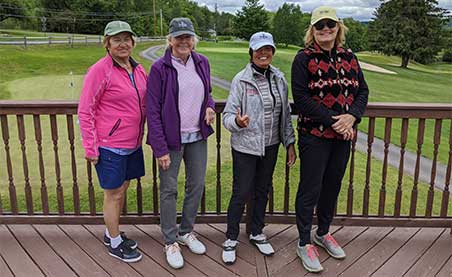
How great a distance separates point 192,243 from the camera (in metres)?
2.48

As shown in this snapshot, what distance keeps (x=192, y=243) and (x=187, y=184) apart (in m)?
0.37

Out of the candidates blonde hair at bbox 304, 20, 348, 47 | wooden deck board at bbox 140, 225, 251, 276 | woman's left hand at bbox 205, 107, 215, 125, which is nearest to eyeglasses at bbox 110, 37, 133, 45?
woman's left hand at bbox 205, 107, 215, 125

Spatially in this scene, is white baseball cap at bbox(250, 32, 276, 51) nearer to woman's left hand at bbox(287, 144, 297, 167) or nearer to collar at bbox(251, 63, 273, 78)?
Answer: collar at bbox(251, 63, 273, 78)

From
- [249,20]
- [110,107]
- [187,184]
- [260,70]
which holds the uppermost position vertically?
[249,20]

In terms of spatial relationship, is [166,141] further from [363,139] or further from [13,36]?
[13,36]

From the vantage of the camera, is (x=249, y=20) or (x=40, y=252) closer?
(x=40, y=252)

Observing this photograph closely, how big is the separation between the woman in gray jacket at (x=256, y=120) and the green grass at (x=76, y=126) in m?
1.57

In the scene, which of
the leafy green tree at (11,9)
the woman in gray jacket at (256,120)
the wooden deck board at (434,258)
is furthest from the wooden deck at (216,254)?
the leafy green tree at (11,9)

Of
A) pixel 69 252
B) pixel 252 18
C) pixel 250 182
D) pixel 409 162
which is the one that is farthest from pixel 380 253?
pixel 252 18

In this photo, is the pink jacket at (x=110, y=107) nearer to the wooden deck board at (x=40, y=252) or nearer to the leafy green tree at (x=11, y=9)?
the wooden deck board at (x=40, y=252)

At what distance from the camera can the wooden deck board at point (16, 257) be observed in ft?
7.36

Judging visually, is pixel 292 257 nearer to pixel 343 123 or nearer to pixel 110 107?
pixel 343 123

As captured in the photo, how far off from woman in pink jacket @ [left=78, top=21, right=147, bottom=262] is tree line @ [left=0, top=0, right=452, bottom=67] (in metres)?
1.03

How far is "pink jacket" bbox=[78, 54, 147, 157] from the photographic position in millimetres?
2021
